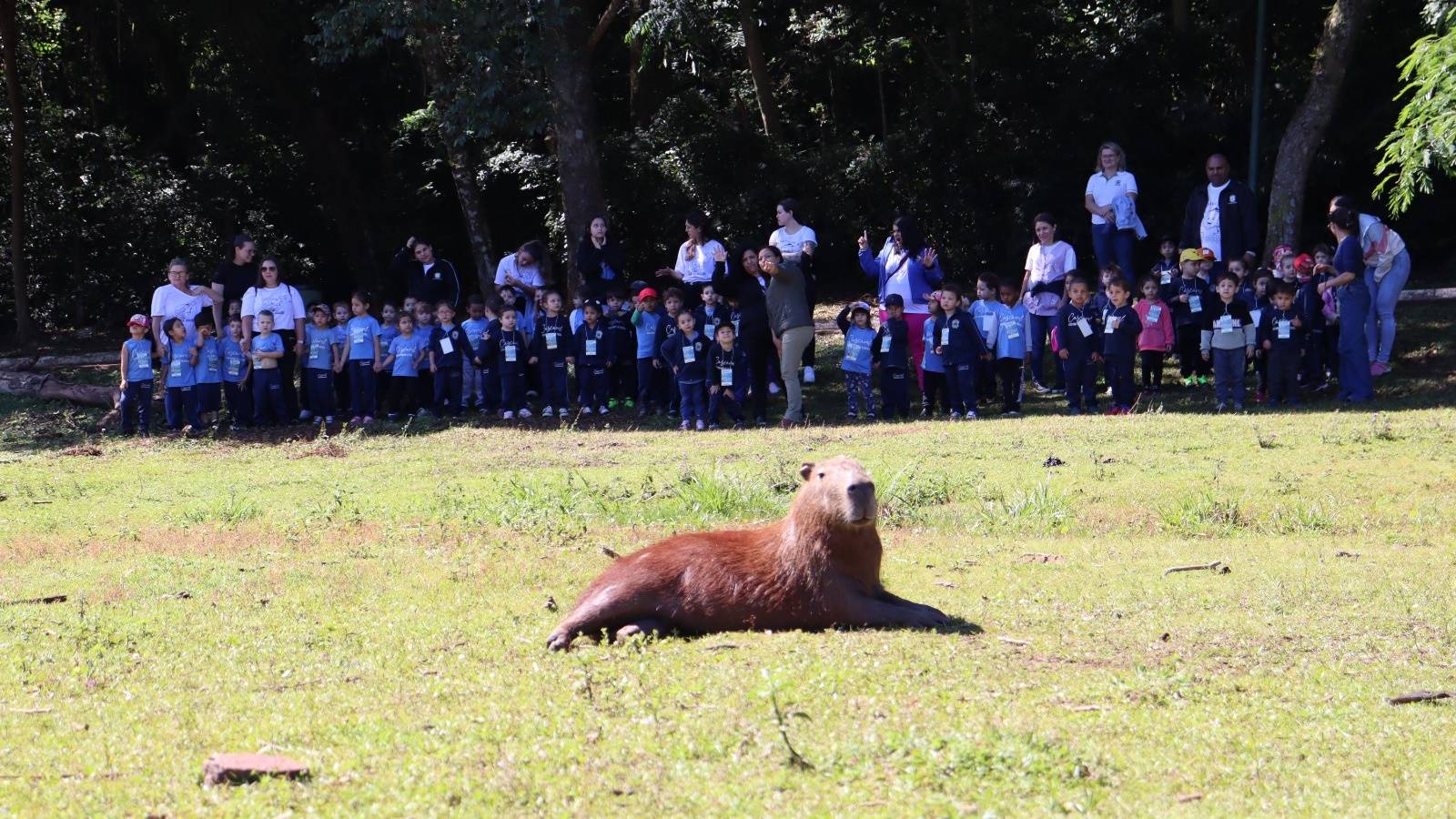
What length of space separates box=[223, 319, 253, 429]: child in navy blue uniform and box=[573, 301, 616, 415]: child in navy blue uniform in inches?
156

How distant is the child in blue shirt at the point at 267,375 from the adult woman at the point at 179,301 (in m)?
0.78

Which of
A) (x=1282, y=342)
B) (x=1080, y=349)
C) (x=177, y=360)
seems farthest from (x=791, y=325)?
(x=177, y=360)

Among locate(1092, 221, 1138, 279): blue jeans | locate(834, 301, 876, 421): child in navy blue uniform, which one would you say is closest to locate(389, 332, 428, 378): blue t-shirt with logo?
locate(834, 301, 876, 421): child in navy blue uniform

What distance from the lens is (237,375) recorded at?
56.3 ft

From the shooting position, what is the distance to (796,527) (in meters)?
6.54

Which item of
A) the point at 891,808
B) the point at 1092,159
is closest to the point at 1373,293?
the point at 1092,159

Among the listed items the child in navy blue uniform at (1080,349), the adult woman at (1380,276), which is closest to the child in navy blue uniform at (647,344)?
the child in navy blue uniform at (1080,349)

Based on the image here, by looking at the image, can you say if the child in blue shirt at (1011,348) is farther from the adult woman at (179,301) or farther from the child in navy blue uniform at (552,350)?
the adult woman at (179,301)

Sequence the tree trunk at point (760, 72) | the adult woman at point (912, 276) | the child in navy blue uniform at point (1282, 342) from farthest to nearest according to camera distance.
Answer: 1. the tree trunk at point (760, 72)
2. the adult woman at point (912, 276)
3. the child in navy blue uniform at point (1282, 342)

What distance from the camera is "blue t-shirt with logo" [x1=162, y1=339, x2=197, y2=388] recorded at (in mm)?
16953

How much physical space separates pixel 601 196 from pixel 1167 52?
909 centimetres

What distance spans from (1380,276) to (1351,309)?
1.08m

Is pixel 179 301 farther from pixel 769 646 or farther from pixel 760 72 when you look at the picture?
pixel 769 646

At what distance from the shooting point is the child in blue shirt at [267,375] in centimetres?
1697
